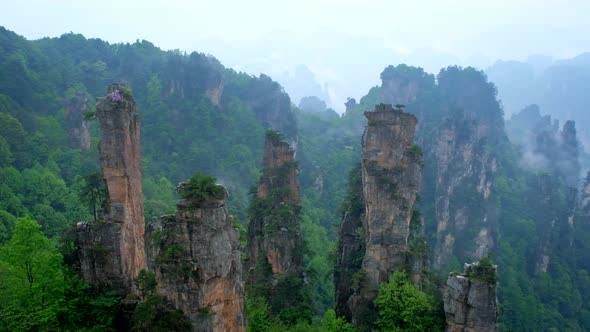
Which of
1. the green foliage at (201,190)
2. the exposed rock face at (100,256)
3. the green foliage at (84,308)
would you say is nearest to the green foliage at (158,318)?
the green foliage at (84,308)

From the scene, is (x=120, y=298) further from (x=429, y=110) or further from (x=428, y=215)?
(x=429, y=110)

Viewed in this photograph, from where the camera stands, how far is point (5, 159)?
131ft

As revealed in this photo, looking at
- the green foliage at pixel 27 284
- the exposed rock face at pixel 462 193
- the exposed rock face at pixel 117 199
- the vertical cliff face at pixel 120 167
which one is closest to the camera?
the green foliage at pixel 27 284

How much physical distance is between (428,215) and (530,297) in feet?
58.9

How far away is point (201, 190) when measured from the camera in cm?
1797

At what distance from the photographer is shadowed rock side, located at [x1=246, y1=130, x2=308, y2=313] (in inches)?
1175

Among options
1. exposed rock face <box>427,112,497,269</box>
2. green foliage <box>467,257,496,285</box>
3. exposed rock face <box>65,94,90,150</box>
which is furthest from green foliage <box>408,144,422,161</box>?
exposed rock face <box>65,94,90,150</box>

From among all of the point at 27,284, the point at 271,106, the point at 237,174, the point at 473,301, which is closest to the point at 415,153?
the point at 473,301

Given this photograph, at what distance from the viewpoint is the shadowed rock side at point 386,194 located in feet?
89.5

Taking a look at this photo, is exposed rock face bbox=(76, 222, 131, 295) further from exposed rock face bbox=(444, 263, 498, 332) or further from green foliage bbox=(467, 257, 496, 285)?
green foliage bbox=(467, 257, 496, 285)

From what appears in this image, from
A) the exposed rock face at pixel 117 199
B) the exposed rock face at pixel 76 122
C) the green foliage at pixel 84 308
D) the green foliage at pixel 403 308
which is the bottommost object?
the green foliage at pixel 403 308

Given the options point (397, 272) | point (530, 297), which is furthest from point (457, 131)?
point (397, 272)

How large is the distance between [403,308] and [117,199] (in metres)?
15.0

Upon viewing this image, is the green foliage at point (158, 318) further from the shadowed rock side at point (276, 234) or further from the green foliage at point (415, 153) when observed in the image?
the green foliage at point (415, 153)
